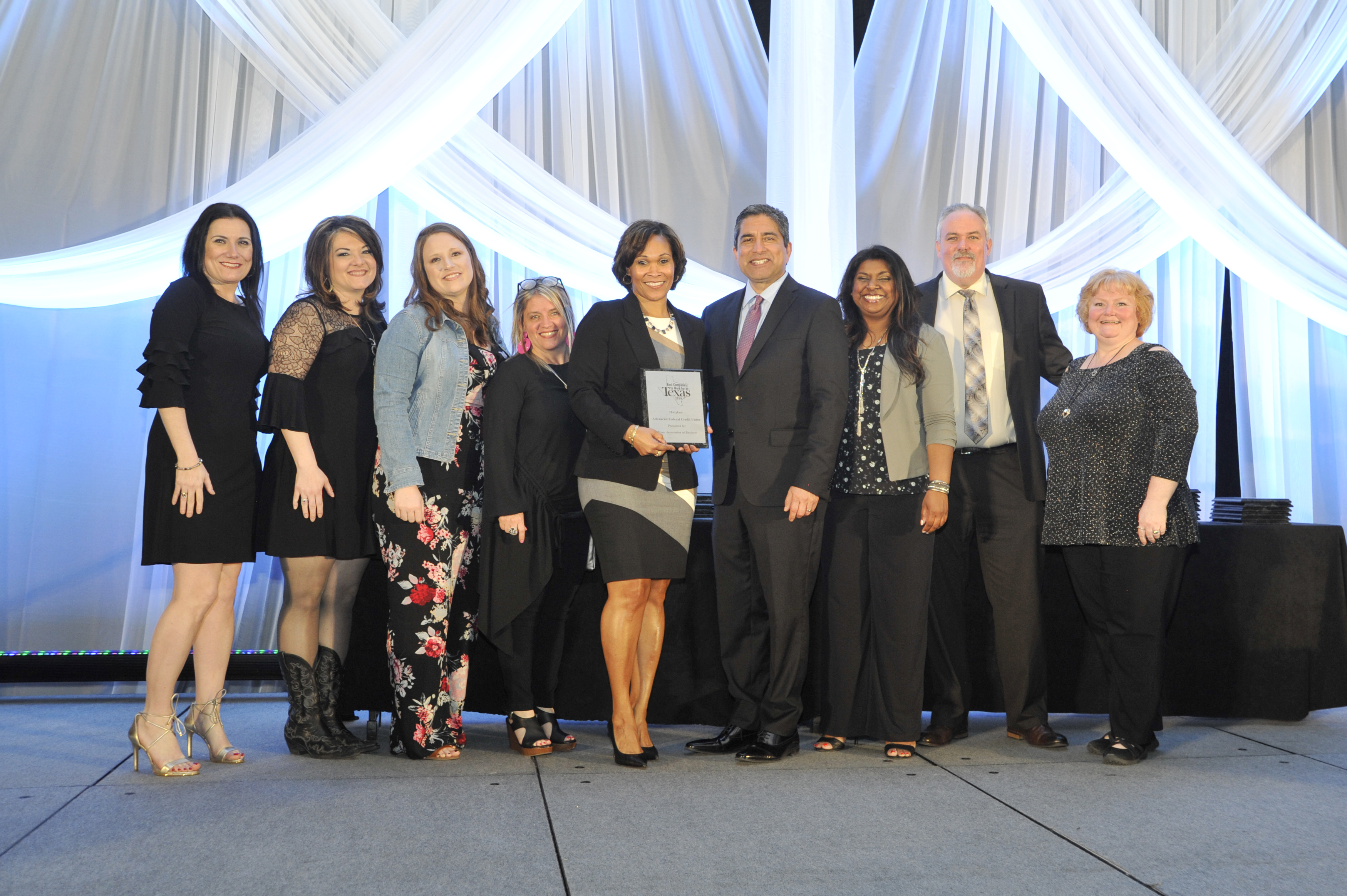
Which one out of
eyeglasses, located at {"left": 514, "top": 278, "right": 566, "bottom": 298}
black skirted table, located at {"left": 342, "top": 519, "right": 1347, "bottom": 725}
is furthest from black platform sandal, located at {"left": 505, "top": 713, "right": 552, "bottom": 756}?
eyeglasses, located at {"left": 514, "top": 278, "right": 566, "bottom": 298}

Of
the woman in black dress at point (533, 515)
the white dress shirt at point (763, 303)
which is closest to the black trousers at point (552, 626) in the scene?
the woman in black dress at point (533, 515)

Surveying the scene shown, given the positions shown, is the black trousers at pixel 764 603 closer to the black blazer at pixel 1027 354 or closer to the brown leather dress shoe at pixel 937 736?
the brown leather dress shoe at pixel 937 736

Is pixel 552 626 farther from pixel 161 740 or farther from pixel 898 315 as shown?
pixel 898 315

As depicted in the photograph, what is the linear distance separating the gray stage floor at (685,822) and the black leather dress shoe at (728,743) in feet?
0.16

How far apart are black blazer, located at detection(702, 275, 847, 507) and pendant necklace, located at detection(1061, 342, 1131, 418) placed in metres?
0.70

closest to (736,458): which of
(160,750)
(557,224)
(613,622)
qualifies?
(613,622)

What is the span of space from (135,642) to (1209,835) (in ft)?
11.5

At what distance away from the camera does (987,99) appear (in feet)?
13.6

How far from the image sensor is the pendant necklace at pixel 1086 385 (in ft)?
9.80

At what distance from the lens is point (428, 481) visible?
2.85 m

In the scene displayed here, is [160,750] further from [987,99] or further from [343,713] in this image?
[987,99]

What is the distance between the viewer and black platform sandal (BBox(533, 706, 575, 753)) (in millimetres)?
3016

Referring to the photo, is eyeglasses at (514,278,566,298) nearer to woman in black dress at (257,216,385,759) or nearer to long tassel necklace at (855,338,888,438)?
woman in black dress at (257,216,385,759)

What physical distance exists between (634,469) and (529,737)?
86 cm
